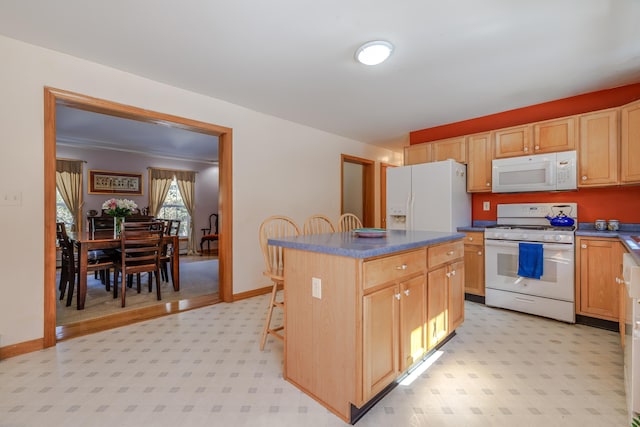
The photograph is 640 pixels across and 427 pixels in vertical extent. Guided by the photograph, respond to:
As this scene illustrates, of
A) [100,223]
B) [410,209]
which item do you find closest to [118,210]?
[100,223]

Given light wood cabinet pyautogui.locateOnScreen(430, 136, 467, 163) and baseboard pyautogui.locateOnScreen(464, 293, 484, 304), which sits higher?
light wood cabinet pyautogui.locateOnScreen(430, 136, 467, 163)

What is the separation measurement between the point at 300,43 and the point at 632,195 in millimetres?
3668

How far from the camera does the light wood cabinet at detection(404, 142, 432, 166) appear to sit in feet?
13.6

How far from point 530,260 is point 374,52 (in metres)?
2.56

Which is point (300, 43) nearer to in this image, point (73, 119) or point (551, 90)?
point (551, 90)

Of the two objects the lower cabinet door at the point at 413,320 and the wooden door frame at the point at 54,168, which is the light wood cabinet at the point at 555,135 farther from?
the wooden door frame at the point at 54,168

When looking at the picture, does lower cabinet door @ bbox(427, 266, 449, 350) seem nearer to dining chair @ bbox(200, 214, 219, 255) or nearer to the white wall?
the white wall

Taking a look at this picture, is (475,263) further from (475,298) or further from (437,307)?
(437,307)

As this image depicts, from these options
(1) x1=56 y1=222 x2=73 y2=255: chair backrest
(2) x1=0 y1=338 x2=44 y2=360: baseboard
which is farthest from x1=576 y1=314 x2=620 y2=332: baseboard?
(1) x1=56 y1=222 x2=73 y2=255: chair backrest

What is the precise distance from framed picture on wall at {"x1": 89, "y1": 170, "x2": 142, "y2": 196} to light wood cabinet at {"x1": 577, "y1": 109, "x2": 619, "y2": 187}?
7.76 meters

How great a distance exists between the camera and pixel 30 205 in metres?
2.24

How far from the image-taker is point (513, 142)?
3.39m

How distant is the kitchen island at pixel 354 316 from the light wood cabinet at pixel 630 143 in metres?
2.22

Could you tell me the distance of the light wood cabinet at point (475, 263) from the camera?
10.9 ft
